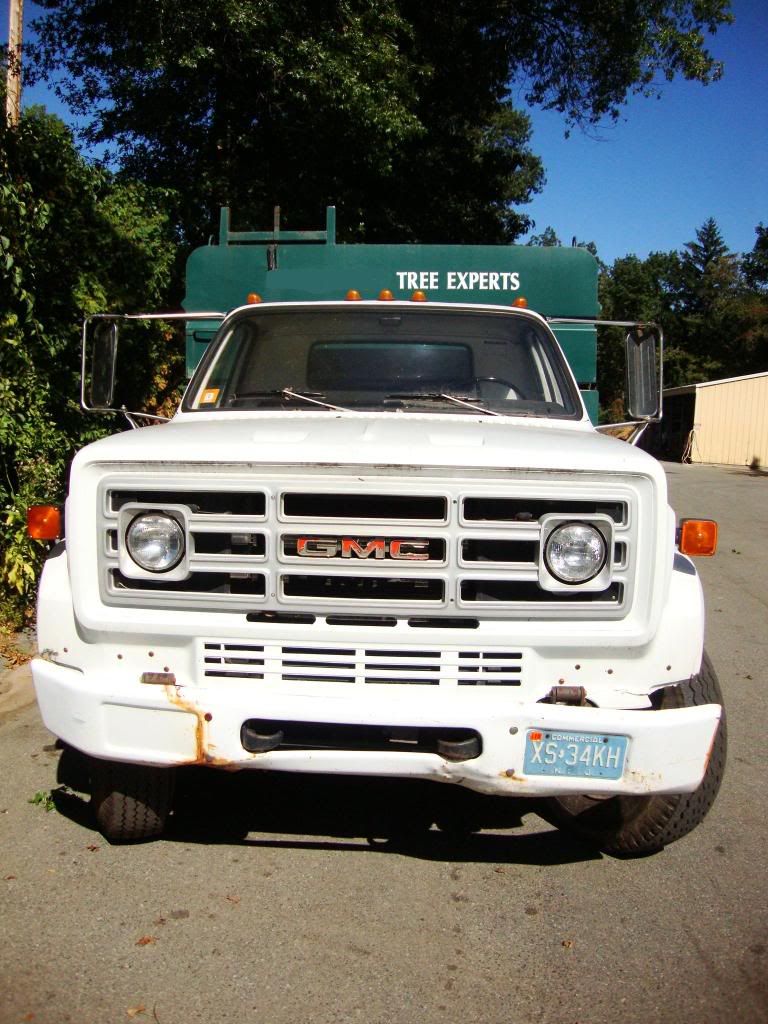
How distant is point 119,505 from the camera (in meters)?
3.21

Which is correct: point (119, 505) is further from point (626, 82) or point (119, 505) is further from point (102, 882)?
point (626, 82)

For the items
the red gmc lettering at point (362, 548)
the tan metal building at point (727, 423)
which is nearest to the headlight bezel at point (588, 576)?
the red gmc lettering at point (362, 548)

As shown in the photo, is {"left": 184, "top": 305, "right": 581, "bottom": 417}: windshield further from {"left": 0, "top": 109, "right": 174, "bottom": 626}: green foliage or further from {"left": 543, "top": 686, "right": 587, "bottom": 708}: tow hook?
{"left": 0, "top": 109, "right": 174, "bottom": 626}: green foliage

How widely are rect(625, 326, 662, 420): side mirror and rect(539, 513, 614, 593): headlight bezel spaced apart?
66.7 inches

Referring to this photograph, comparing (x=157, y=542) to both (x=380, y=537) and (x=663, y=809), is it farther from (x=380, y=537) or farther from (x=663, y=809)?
(x=663, y=809)

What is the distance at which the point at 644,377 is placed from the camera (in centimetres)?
469

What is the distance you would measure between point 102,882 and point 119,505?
1374 millimetres

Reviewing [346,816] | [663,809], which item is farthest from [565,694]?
[346,816]

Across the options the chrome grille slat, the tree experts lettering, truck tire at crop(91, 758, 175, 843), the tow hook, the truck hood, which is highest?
the tree experts lettering

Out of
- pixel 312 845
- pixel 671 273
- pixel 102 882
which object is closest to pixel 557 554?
pixel 312 845

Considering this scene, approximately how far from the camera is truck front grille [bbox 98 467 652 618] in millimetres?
3111

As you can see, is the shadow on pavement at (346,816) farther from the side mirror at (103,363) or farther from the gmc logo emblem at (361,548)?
the side mirror at (103,363)

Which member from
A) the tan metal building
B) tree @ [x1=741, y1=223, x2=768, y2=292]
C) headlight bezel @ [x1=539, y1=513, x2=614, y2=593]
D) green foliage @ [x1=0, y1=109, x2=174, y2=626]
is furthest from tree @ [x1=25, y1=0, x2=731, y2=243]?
tree @ [x1=741, y1=223, x2=768, y2=292]

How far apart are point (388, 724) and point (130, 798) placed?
119 centimetres
